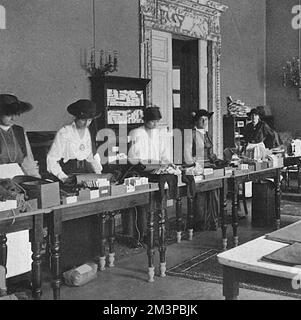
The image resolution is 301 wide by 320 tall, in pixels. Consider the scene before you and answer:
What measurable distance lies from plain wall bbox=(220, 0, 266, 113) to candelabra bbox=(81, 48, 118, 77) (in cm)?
352

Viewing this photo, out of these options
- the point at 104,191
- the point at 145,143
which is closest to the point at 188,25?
the point at 145,143

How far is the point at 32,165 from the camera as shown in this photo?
188 inches

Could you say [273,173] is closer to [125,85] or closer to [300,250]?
[125,85]

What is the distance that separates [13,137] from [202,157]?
2.78 meters

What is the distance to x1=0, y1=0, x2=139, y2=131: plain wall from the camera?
5.93 m

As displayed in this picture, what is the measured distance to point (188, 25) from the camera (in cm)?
883

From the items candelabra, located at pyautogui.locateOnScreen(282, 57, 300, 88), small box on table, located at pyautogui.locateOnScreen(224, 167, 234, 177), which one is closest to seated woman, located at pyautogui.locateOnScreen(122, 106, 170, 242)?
small box on table, located at pyautogui.locateOnScreen(224, 167, 234, 177)

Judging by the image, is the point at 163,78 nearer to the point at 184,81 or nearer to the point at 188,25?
the point at 188,25

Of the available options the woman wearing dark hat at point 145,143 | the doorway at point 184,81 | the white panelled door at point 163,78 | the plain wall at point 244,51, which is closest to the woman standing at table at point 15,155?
the woman wearing dark hat at point 145,143

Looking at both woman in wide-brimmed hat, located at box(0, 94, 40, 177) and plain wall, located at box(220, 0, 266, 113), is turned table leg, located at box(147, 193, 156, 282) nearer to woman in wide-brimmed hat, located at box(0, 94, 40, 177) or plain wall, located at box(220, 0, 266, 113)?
woman in wide-brimmed hat, located at box(0, 94, 40, 177)

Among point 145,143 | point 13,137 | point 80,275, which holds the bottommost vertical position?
point 80,275

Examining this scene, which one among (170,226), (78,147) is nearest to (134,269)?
(78,147)

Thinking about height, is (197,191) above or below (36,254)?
above

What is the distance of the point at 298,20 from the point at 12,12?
794 centimetres
